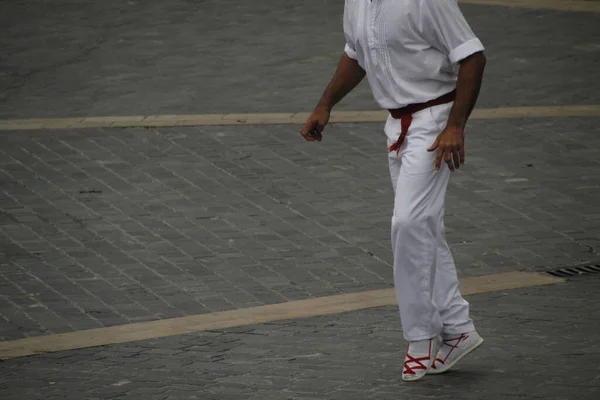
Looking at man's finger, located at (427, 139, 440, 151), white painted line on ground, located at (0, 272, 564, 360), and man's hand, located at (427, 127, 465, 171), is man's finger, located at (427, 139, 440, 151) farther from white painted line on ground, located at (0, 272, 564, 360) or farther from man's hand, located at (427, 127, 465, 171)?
white painted line on ground, located at (0, 272, 564, 360)

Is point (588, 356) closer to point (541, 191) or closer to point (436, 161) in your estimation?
point (436, 161)

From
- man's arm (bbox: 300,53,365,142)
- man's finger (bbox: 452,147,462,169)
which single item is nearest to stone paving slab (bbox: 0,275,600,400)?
man's finger (bbox: 452,147,462,169)

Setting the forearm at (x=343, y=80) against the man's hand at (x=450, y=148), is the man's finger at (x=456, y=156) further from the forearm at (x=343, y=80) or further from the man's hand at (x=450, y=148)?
the forearm at (x=343, y=80)

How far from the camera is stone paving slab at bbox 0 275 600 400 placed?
19.7 feet

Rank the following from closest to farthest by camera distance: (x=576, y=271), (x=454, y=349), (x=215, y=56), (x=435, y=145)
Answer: (x=435, y=145), (x=454, y=349), (x=576, y=271), (x=215, y=56)

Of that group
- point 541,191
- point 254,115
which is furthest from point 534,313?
point 254,115

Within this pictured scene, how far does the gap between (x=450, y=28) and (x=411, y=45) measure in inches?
7.5

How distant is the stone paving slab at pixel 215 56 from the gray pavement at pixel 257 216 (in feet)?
0.13

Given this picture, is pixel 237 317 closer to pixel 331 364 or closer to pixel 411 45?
pixel 331 364

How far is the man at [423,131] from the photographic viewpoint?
5855 millimetres

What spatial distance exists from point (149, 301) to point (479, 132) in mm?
4134

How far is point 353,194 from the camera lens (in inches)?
388

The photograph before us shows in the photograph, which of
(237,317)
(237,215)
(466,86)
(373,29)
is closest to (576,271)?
(237,317)

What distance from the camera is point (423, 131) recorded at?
19.7 feet
